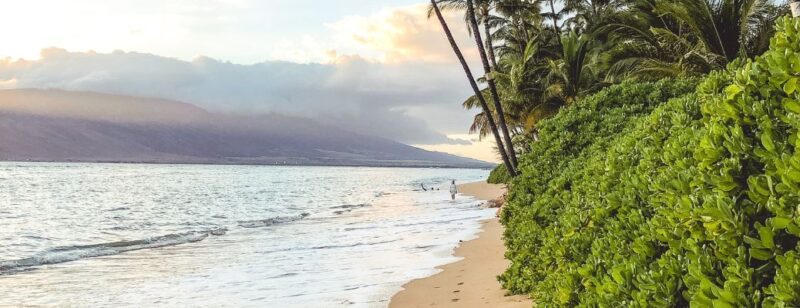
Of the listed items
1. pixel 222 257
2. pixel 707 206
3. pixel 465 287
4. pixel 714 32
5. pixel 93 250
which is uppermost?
pixel 714 32

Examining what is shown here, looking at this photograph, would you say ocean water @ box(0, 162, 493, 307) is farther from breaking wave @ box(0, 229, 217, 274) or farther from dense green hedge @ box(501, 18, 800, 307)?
dense green hedge @ box(501, 18, 800, 307)

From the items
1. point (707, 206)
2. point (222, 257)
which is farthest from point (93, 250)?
point (707, 206)

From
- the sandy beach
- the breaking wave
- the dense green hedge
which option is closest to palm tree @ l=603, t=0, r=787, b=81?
the sandy beach

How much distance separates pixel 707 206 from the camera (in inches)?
93.5

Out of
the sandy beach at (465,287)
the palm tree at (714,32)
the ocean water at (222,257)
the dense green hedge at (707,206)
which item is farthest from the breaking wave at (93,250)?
the palm tree at (714,32)

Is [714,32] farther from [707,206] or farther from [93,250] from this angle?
[93,250]

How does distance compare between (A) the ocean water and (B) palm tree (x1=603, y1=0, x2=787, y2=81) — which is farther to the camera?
(B) palm tree (x1=603, y1=0, x2=787, y2=81)

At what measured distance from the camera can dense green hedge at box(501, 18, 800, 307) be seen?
7.11 feet

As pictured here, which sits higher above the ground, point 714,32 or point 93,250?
point 714,32

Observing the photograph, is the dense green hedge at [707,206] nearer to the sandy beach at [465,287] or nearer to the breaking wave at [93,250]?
the sandy beach at [465,287]

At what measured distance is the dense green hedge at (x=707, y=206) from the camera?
217 cm

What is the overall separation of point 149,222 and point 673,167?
27138mm

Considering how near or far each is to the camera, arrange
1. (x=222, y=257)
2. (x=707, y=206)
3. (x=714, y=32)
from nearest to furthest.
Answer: (x=707, y=206) → (x=222, y=257) → (x=714, y=32)

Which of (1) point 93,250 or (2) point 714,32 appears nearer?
(2) point 714,32
